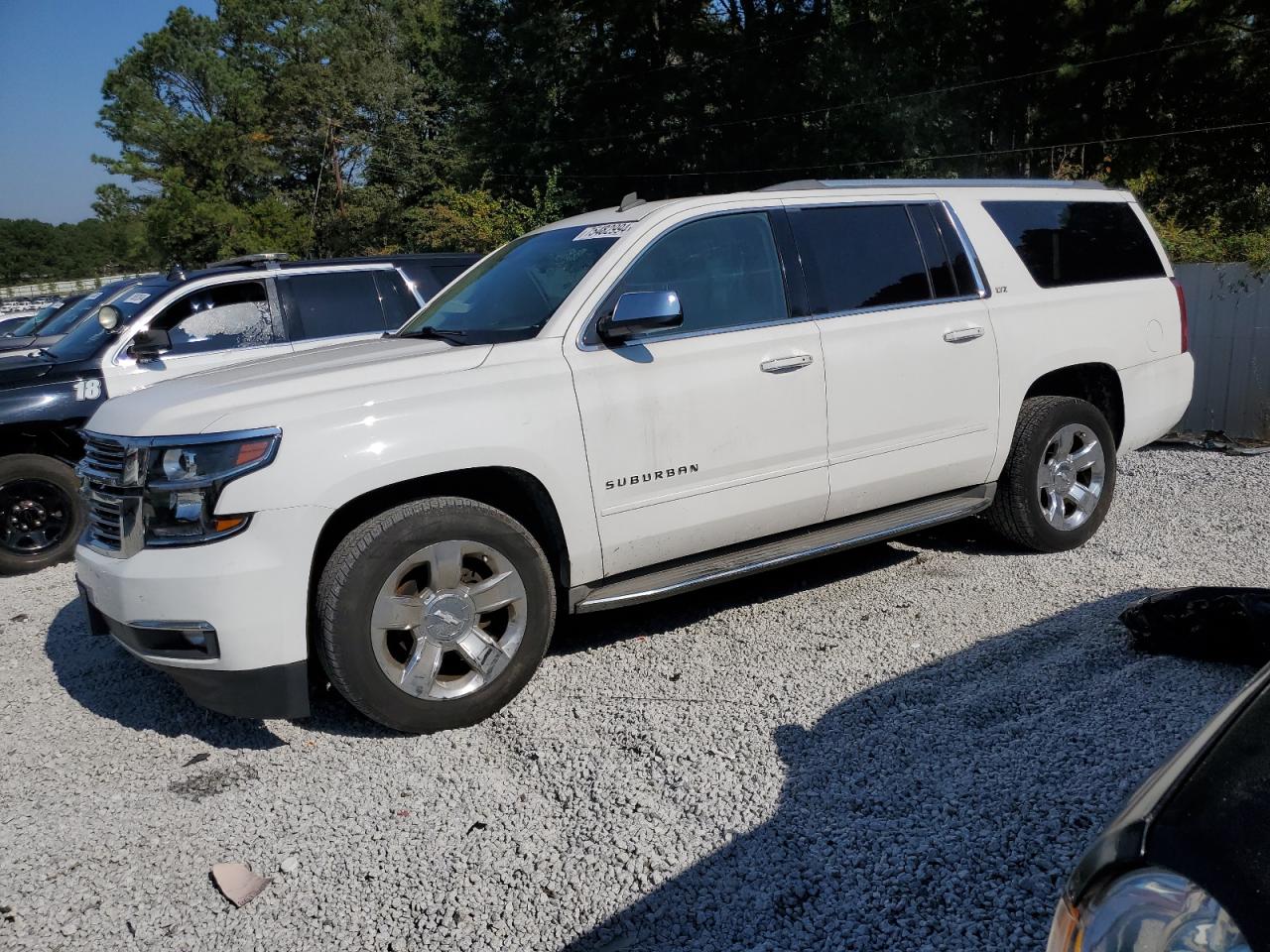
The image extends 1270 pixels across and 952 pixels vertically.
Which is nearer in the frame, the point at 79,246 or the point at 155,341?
the point at 155,341

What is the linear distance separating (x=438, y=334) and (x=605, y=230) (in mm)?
903

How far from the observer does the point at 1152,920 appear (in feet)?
4.58

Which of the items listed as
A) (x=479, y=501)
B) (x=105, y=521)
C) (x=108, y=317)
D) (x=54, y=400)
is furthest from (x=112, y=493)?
(x=108, y=317)

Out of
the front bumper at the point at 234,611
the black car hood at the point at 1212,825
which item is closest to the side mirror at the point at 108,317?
the front bumper at the point at 234,611

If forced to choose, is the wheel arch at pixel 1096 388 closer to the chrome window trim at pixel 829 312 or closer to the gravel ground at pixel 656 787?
the chrome window trim at pixel 829 312

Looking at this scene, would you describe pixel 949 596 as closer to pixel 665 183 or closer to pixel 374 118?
pixel 665 183

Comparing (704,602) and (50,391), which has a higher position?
(50,391)

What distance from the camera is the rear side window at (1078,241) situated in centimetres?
538

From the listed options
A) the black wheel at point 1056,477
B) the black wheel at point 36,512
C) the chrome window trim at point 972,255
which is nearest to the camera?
the chrome window trim at point 972,255

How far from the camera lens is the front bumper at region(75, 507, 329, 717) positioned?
11.1ft

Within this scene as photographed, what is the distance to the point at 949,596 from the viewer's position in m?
5.03

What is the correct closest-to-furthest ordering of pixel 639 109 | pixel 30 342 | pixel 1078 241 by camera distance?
pixel 1078 241, pixel 30 342, pixel 639 109

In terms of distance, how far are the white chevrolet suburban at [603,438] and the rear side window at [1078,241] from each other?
0.06ft

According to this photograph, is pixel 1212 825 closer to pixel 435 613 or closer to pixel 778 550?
pixel 435 613
